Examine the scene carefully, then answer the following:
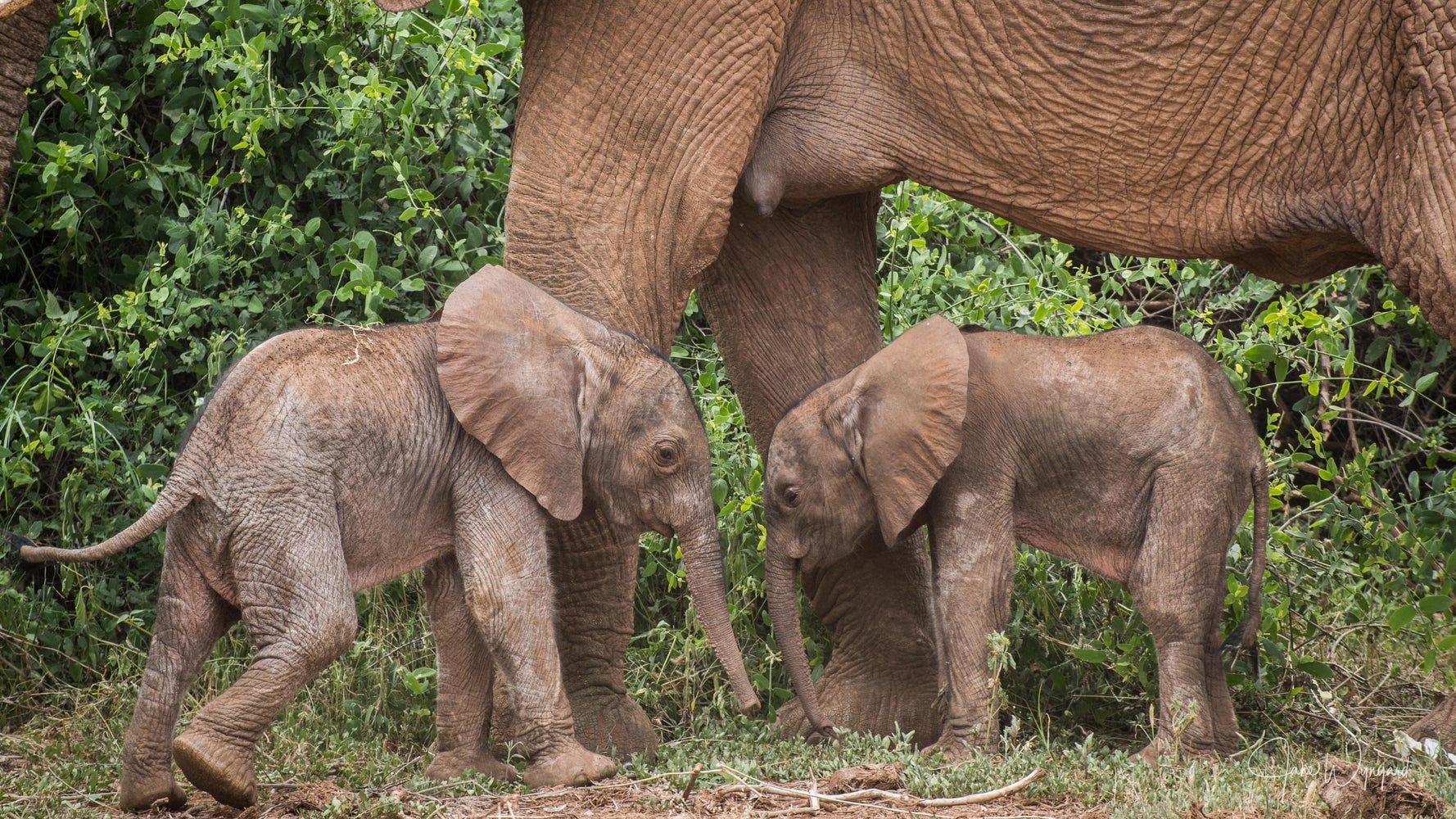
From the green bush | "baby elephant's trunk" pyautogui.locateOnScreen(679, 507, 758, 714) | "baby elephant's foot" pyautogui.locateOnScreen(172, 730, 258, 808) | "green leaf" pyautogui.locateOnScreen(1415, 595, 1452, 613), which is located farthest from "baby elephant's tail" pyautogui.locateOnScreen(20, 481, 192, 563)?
"green leaf" pyautogui.locateOnScreen(1415, 595, 1452, 613)

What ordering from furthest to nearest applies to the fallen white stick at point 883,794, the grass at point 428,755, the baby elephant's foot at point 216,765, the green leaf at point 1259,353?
the green leaf at point 1259,353 → the grass at point 428,755 → the fallen white stick at point 883,794 → the baby elephant's foot at point 216,765

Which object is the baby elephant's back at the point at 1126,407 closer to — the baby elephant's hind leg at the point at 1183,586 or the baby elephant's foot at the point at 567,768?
the baby elephant's hind leg at the point at 1183,586

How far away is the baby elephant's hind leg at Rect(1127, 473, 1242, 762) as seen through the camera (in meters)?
4.89

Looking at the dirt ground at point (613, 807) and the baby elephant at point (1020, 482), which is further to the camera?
the baby elephant at point (1020, 482)

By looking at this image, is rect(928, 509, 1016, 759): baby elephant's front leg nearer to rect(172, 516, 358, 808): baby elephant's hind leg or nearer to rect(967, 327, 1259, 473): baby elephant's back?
rect(967, 327, 1259, 473): baby elephant's back

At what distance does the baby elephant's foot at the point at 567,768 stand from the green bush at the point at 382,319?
108 centimetres

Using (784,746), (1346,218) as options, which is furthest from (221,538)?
(1346,218)

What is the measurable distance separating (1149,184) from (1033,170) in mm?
285

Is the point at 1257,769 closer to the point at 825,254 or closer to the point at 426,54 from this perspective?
the point at 825,254

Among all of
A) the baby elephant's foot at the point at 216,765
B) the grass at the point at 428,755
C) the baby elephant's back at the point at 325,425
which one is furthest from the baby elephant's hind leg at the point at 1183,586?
the baby elephant's foot at the point at 216,765

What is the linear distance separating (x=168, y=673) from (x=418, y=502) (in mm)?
653

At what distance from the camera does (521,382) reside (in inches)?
180

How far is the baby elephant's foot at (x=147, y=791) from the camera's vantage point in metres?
4.30

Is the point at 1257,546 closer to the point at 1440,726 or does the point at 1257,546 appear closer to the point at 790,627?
the point at 1440,726
